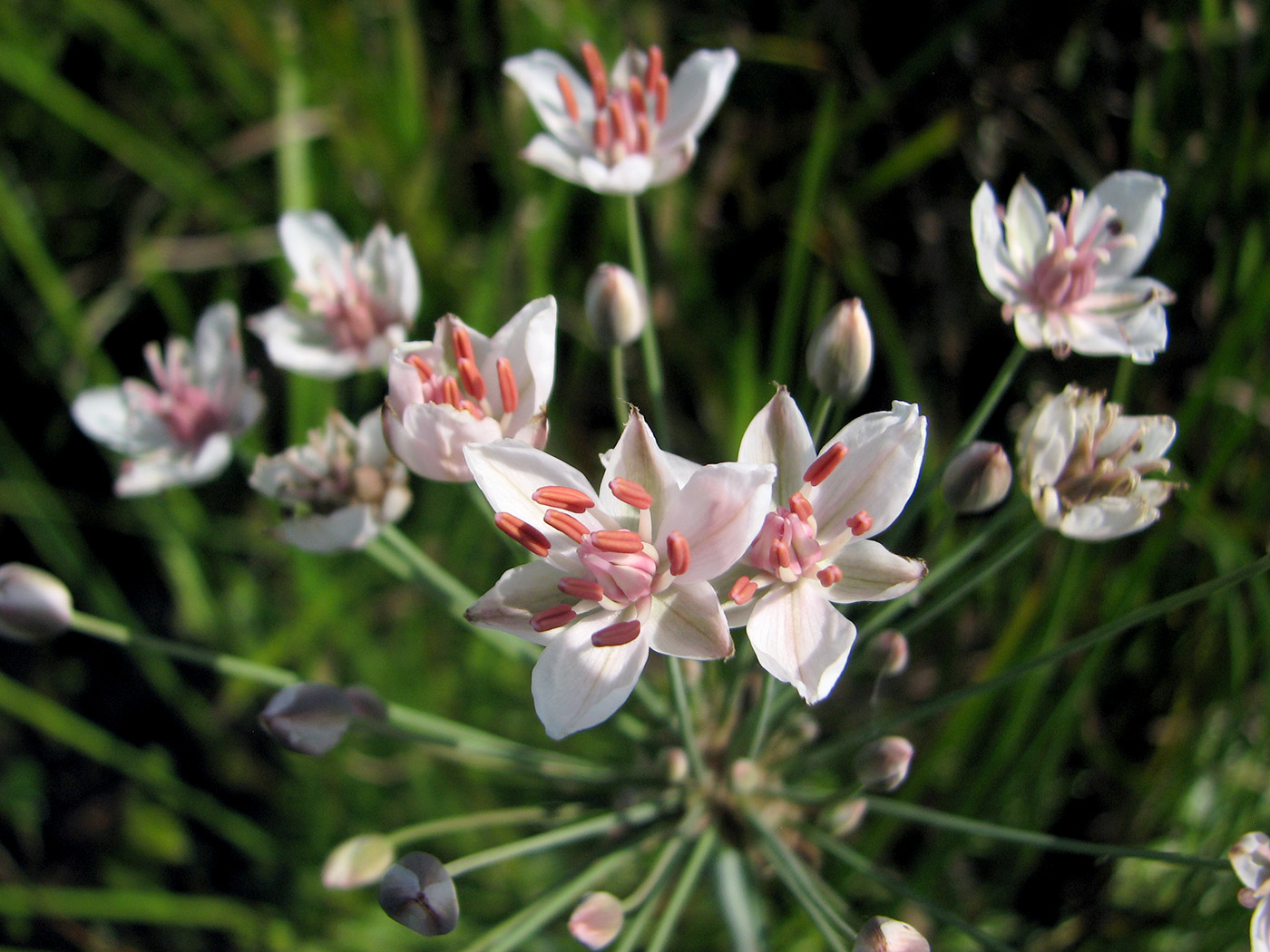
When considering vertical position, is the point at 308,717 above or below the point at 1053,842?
above

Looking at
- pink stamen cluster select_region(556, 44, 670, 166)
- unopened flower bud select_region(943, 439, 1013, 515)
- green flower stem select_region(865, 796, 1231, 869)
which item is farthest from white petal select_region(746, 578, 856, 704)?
pink stamen cluster select_region(556, 44, 670, 166)

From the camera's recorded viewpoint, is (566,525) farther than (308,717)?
No

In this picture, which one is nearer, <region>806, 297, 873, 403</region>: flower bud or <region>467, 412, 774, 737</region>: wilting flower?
<region>467, 412, 774, 737</region>: wilting flower

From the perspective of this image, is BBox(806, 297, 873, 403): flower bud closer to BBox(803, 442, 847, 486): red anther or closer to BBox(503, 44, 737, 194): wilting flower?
BBox(803, 442, 847, 486): red anther

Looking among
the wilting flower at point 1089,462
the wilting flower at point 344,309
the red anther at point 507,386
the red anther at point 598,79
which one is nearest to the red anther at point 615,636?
the red anther at point 507,386

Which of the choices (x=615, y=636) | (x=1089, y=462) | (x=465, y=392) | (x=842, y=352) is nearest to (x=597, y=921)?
(x=615, y=636)

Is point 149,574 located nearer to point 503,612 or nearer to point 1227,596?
point 503,612

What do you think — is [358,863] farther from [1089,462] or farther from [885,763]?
[1089,462]
